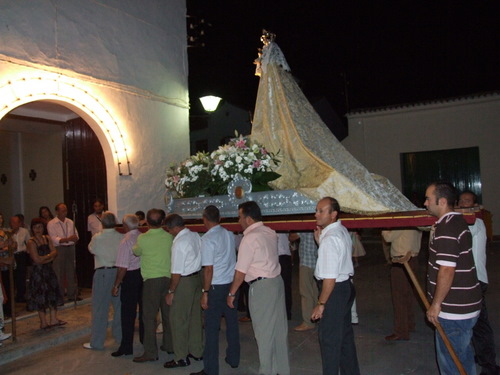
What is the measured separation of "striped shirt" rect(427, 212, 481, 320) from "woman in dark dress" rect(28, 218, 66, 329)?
5358 millimetres

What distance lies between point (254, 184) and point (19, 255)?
215 inches

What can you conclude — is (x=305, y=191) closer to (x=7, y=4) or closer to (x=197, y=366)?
(x=197, y=366)

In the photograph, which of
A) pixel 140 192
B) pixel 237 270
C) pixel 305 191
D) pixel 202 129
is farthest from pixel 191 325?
pixel 202 129

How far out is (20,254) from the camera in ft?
27.2

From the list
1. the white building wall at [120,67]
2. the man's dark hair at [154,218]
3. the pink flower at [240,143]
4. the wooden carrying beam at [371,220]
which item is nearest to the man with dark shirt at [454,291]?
the wooden carrying beam at [371,220]

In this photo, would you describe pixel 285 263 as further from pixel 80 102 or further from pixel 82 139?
pixel 82 139

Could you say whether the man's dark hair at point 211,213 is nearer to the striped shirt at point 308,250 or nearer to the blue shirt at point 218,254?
the blue shirt at point 218,254

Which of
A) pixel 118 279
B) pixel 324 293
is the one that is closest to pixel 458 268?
pixel 324 293

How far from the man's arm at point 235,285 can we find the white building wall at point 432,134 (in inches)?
563

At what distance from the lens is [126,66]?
8188 millimetres

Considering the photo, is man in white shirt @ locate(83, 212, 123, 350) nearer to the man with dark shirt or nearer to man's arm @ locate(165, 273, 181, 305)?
man's arm @ locate(165, 273, 181, 305)

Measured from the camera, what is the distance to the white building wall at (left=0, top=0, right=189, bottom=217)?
6690mm

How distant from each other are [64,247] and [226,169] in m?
4.41

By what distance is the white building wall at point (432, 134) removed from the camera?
16109 mm
